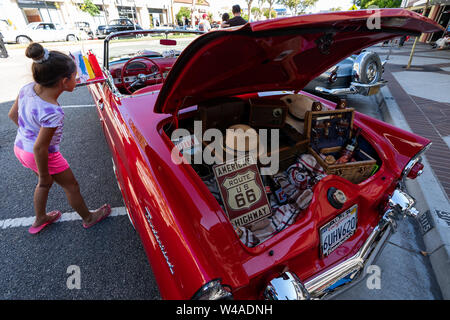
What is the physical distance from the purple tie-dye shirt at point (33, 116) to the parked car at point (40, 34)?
700 inches

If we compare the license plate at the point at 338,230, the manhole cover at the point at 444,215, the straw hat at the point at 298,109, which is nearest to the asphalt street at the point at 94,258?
the manhole cover at the point at 444,215

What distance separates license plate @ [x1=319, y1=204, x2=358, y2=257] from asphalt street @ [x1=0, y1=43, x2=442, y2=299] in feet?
1.45

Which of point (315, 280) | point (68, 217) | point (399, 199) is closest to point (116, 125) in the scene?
point (68, 217)

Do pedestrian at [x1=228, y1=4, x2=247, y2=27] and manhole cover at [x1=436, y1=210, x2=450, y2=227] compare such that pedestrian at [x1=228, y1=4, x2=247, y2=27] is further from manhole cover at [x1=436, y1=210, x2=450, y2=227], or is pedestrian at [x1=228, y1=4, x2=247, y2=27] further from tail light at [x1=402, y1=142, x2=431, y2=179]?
manhole cover at [x1=436, y1=210, x2=450, y2=227]

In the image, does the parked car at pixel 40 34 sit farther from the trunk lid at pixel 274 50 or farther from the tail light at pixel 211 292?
the tail light at pixel 211 292

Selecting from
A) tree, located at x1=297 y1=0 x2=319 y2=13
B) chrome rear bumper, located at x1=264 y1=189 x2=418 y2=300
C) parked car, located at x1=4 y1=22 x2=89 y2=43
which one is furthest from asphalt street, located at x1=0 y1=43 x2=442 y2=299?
tree, located at x1=297 y1=0 x2=319 y2=13

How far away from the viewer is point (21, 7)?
842 inches

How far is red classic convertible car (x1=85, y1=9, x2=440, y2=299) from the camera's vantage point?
0.95 metres

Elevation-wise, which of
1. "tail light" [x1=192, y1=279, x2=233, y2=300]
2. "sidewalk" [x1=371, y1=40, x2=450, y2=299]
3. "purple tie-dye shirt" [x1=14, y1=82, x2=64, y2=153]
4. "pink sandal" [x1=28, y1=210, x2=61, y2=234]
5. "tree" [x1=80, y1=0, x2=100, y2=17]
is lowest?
"sidewalk" [x1=371, y1=40, x2=450, y2=299]

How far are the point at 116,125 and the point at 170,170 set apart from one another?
89 cm

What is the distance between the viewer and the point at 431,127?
3.54 m

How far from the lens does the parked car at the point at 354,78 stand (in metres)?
4.07
